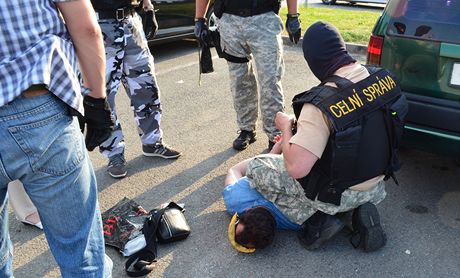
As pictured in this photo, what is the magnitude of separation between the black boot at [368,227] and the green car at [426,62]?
1.92 feet

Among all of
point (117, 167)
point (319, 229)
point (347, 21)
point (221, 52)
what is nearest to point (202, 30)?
point (221, 52)

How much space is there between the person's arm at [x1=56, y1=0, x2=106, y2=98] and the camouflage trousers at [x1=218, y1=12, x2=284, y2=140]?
195 centimetres

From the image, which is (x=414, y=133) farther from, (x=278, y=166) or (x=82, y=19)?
(x=82, y=19)

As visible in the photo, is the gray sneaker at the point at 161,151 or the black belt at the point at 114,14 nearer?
the black belt at the point at 114,14

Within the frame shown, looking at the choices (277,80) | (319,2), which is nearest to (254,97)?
(277,80)

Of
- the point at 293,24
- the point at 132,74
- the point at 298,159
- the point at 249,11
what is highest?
the point at 249,11

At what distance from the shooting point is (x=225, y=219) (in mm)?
2730

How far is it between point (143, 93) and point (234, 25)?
84 centimetres

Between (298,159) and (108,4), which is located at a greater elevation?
(108,4)

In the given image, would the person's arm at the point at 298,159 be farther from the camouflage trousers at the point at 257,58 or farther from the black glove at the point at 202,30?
the black glove at the point at 202,30

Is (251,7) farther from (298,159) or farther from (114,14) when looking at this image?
(298,159)

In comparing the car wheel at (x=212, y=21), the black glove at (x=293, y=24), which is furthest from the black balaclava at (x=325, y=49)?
the car wheel at (x=212, y=21)

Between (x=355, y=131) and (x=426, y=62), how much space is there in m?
0.81

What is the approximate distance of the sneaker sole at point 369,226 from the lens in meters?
2.32
